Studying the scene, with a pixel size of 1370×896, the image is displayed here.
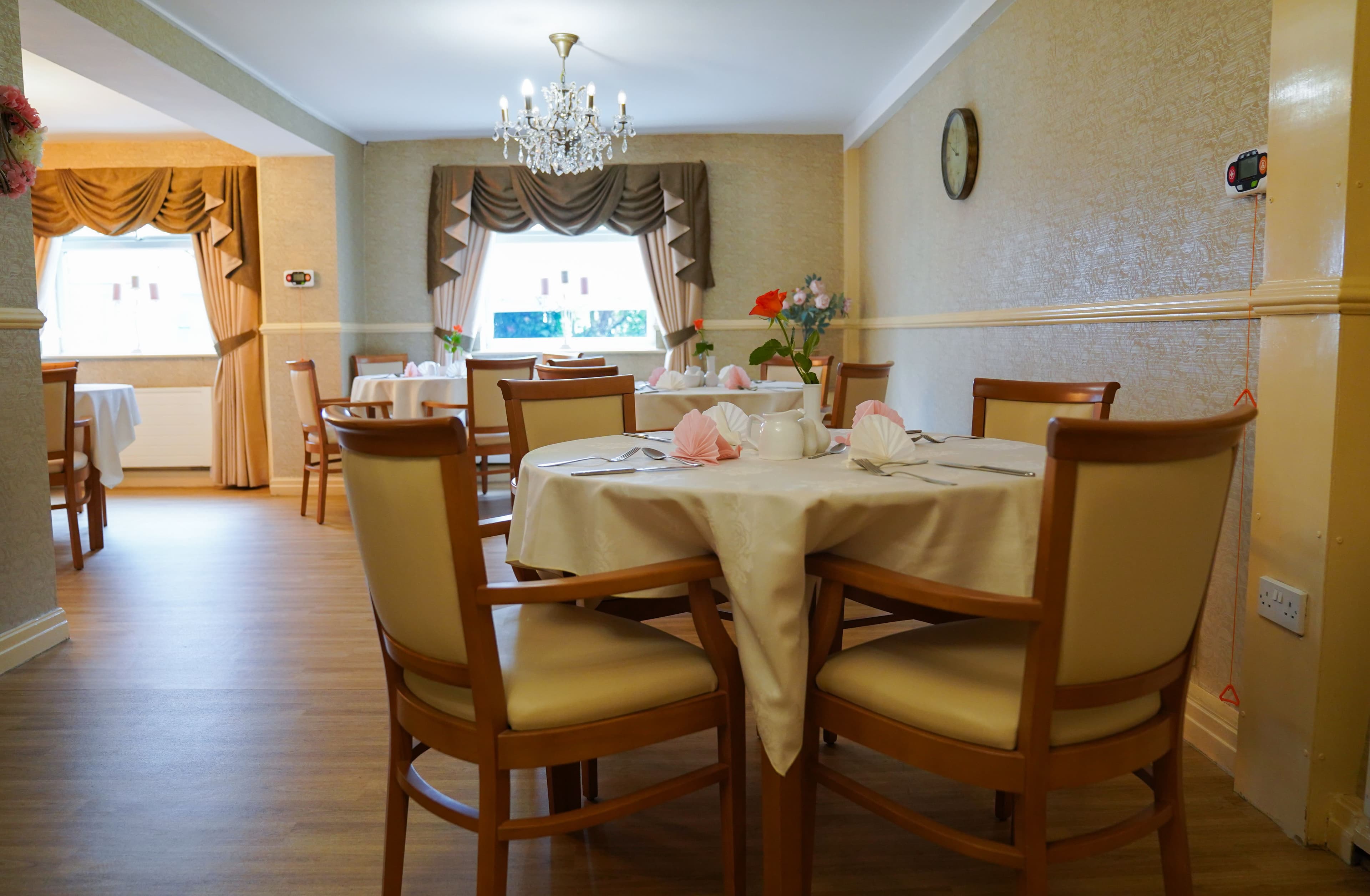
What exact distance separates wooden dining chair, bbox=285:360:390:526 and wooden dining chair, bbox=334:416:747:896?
403 cm

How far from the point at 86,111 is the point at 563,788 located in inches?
248

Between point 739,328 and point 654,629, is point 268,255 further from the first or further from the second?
point 654,629

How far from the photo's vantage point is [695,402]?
14.2ft

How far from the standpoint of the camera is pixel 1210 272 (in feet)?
7.89

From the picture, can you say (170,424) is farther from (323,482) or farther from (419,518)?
(419,518)

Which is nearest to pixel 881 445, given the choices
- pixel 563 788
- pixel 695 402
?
pixel 563 788

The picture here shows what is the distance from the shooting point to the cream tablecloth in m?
1.48

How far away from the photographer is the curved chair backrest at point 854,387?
392 cm

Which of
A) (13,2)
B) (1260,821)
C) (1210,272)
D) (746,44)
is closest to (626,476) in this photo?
(1260,821)

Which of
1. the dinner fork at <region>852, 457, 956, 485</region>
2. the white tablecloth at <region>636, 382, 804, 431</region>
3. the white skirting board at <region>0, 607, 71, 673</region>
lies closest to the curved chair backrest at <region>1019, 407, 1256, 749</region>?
the dinner fork at <region>852, 457, 956, 485</region>

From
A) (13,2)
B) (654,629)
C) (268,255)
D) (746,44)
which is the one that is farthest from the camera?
(268,255)

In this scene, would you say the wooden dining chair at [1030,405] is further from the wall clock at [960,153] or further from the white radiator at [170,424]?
the white radiator at [170,424]

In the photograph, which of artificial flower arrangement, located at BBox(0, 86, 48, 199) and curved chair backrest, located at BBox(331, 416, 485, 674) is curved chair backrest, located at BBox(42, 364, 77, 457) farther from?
curved chair backrest, located at BBox(331, 416, 485, 674)

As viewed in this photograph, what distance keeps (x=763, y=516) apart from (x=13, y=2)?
329 centimetres
